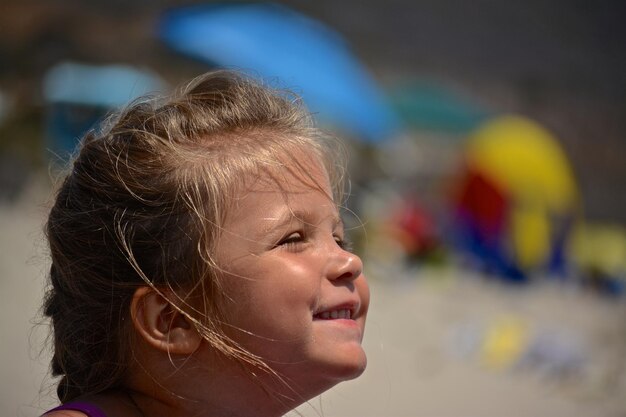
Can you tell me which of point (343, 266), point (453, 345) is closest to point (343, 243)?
point (343, 266)

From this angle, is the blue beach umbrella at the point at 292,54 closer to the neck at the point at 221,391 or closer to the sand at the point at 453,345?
the sand at the point at 453,345

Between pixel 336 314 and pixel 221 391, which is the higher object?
pixel 336 314

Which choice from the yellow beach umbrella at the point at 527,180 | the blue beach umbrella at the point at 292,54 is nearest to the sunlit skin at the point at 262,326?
the blue beach umbrella at the point at 292,54

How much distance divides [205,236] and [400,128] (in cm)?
628

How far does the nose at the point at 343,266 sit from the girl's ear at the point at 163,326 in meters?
0.22

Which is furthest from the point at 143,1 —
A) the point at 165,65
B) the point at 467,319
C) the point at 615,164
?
the point at 615,164

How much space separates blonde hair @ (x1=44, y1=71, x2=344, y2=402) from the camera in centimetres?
125

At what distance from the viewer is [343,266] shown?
4.17ft

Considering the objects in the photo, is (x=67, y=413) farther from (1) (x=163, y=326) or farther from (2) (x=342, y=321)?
(2) (x=342, y=321)

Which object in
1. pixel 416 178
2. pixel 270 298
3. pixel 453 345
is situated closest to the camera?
pixel 270 298

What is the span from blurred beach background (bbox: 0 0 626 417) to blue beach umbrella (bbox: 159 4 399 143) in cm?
2

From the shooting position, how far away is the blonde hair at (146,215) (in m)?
1.25

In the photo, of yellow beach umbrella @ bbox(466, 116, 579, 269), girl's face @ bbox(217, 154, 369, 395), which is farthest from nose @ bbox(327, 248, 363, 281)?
yellow beach umbrella @ bbox(466, 116, 579, 269)

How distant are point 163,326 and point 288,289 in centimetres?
20
